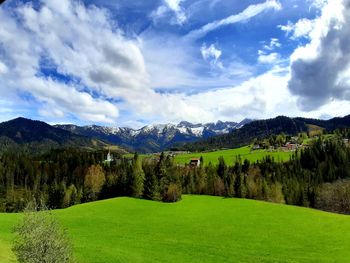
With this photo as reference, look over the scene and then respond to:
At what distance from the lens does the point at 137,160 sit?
154 m

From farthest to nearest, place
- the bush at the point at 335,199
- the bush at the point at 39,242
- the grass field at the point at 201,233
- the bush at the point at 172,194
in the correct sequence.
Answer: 1. the bush at the point at 335,199
2. the bush at the point at 172,194
3. the grass field at the point at 201,233
4. the bush at the point at 39,242

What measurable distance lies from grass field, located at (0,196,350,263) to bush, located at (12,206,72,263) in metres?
10.8

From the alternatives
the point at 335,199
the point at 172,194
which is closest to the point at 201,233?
the point at 172,194

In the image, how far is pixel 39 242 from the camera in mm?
40438

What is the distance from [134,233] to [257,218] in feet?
110

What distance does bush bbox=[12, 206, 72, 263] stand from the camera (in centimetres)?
4009

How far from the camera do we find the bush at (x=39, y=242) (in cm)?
4009

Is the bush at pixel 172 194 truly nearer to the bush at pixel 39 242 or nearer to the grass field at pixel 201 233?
the grass field at pixel 201 233

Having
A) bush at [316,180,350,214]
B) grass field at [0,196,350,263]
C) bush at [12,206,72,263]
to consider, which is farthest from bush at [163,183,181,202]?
bush at [12,206,72,263]

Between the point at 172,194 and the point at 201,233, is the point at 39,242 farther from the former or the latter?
the point at 172,194

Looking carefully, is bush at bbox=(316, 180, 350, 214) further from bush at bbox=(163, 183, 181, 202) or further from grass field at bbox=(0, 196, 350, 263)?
bush at bbox=(163, 183, 181, 202)

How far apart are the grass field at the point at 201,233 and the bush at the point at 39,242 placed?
35.3 feet

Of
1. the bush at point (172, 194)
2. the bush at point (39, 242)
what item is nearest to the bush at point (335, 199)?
the bush at point (172, 194)

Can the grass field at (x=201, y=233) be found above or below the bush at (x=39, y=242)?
below
